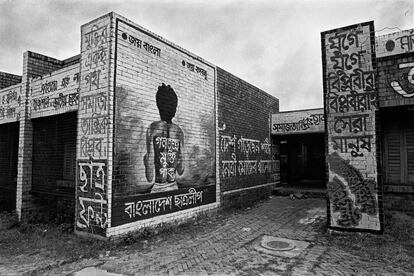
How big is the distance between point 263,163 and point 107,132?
8684 mm

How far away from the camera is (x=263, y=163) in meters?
12.8

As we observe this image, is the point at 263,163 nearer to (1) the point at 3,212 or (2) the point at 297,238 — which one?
(2) the point at 297,238

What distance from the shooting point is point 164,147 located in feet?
23.2

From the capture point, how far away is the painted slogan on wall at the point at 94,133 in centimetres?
566

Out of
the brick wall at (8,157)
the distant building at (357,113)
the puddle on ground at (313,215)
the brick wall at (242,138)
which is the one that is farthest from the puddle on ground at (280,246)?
the brick wall at (8,157)

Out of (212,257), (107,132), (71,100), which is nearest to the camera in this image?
(212,257)

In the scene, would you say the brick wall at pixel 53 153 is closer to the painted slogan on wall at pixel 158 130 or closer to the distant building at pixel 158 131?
the distant building at pixel 158 131

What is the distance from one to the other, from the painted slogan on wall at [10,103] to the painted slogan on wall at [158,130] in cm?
440

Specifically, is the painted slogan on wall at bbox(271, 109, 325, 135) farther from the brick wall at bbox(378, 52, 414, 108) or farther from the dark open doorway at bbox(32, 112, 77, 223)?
the dark open doorway at bbox(32, 112, 77, 223)

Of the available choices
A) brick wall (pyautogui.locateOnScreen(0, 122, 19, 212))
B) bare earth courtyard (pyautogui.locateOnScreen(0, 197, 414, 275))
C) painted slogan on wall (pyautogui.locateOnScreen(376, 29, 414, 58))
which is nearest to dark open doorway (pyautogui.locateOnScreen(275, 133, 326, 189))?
painted slogan on wall (pyautogui.locateOnScreen(376, 29, 414, 58))

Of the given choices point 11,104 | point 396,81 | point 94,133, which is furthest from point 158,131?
point 396,81

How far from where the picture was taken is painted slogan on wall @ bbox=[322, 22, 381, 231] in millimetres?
6117

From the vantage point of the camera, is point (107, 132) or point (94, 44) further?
point (94, 44)

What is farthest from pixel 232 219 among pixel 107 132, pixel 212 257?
pixel 107 132
